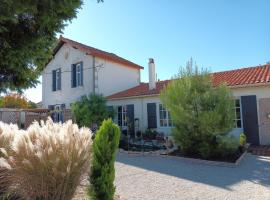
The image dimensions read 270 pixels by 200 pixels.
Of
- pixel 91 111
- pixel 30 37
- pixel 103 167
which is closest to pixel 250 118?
pixel 91 111

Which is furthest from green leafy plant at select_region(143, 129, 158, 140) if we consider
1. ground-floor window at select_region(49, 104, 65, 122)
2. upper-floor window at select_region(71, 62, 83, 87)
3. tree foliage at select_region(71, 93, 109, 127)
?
upper-floor window at select_region(71, 62, 83, 87)

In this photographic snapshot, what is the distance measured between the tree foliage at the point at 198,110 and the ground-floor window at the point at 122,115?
7960mm

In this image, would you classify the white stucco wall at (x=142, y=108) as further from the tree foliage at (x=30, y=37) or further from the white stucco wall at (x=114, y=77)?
the tree foliage at (x=30, y=37)

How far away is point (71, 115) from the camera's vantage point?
19.0m

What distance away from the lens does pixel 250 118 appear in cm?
1300

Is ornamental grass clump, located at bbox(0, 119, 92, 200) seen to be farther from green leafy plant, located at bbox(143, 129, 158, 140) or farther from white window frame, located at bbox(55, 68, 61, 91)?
white window frame, located at bbox(55, 68, 61, 91)

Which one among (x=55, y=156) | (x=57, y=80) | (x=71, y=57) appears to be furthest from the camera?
(x=57, y=80)

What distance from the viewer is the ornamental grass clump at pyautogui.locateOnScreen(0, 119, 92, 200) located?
12.7ft

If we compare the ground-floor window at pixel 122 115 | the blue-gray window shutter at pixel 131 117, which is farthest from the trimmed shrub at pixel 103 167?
the ground-floor window at pixel 122 115

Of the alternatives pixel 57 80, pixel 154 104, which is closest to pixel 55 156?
pixel 154 104

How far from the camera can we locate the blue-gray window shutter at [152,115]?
1695cm

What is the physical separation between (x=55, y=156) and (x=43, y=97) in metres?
22.9

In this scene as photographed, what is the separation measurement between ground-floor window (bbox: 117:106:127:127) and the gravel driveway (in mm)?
8707

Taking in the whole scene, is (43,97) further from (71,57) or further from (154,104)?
(154,104)
